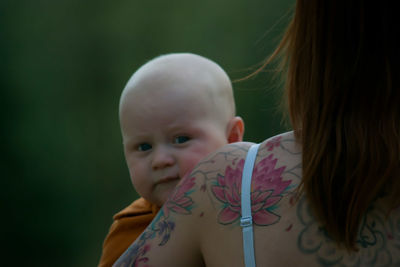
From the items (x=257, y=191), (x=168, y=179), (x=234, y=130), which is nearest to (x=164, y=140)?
(x=168, y=179)

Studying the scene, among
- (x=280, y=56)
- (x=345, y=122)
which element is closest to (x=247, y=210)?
(x=345, y=122)

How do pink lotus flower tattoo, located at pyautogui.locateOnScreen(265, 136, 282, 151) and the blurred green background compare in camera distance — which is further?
the blurred green background

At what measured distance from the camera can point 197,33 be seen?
7.05 m

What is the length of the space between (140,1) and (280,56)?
235 inches

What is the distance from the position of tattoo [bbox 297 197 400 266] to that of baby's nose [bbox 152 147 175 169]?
890 mm

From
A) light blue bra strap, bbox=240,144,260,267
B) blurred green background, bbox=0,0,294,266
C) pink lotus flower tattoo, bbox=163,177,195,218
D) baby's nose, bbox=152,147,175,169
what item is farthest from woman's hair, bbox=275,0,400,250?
blurred green background, bbox=0,0,294,266

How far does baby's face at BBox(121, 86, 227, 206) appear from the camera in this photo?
1974mm

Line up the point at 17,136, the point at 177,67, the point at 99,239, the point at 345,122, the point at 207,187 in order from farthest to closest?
1. the point at 99,239
2. the point at 17,136
3. the point at 177,67
4. the point at 207,187
5. the point at 345,122

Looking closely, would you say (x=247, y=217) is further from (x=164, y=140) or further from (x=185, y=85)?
(x=185, y=85)

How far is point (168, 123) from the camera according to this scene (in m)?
2.01

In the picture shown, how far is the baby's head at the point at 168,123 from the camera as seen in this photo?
199 cm

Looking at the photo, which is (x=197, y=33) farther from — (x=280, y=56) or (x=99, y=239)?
(x=280, y=56)

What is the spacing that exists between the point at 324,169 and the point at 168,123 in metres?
0.98

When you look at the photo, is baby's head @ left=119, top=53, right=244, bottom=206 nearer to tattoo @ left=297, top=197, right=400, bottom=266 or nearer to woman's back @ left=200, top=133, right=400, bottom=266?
woman's back @ left=200, top=133, right=400, bottom=266
